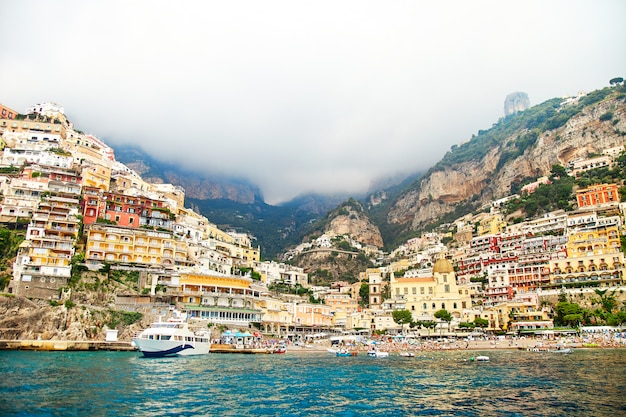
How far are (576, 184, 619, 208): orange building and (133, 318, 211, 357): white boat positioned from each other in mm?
76286

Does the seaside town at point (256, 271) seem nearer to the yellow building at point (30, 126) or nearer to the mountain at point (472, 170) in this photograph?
the yellow building at point (30, 126)

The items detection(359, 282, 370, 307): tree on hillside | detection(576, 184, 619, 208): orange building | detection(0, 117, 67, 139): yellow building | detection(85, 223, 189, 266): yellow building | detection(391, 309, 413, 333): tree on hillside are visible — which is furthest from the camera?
detection(359, 282, 370, 307): tree on hillside

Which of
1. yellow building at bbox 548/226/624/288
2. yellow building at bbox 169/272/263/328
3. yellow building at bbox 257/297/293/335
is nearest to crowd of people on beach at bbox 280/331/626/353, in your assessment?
yellow building at bbox 257/297/293/335

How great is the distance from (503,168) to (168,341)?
12238cm

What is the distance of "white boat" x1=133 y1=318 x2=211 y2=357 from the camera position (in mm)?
40312

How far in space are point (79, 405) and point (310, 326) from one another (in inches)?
2436

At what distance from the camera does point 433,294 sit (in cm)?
8269

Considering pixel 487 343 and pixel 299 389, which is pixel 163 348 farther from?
pixel 487 343

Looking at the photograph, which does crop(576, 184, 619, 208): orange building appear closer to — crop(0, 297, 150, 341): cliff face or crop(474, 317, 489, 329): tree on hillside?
crop(474, 317, 489, 329): tree on hillside

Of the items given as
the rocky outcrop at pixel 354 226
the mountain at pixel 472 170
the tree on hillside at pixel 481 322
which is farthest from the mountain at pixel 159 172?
the tree on hillside at pixel 481 322

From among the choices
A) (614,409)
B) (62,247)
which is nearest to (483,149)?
(62,247)

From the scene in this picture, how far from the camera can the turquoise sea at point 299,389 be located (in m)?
19.1

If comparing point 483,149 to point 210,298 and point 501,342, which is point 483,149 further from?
point 210,298

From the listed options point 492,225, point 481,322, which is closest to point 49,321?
point 481,322
